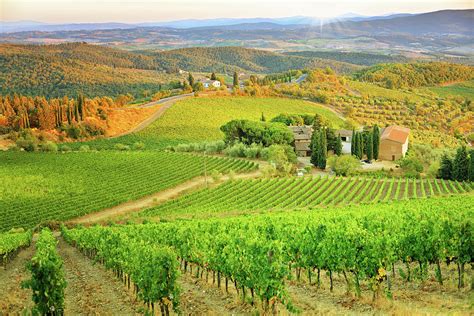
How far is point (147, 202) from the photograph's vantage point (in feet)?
185

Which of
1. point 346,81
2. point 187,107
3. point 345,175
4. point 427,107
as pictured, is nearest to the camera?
point 345,175

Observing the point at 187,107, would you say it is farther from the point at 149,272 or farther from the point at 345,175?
the point at 149,272

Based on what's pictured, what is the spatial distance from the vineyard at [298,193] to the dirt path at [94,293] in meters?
18.6

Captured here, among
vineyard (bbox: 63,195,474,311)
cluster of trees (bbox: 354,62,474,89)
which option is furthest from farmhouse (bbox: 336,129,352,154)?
cluster of trees (bbox: 354,62,474,89)

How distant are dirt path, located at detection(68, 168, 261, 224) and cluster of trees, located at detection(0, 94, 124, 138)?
4025 cm

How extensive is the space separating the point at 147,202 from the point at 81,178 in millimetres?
12282

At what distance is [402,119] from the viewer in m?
128

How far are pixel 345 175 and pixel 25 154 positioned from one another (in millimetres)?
43755

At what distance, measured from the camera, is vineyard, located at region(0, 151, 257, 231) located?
51.9 meters

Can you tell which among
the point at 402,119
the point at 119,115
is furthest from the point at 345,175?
the point at 402,119

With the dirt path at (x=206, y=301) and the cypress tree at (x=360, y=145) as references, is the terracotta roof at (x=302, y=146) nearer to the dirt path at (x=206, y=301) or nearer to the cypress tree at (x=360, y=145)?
the cypress tree at (x=360, y=145)

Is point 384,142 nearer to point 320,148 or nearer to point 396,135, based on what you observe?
point 396,135

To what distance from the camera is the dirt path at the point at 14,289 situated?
21.3m

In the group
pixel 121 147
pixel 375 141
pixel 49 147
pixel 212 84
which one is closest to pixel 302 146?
pixel 375 141
